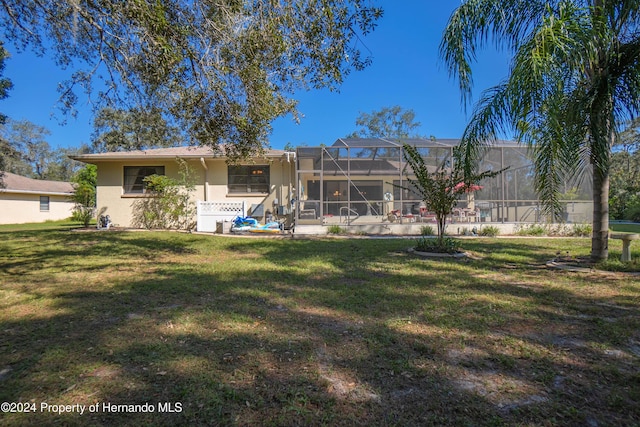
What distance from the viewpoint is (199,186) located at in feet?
47.4

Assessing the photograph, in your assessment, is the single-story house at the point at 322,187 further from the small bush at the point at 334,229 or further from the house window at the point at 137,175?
the small bush at the point at 334,229

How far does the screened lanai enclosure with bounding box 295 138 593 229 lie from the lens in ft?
40.4

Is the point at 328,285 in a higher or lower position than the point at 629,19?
lower

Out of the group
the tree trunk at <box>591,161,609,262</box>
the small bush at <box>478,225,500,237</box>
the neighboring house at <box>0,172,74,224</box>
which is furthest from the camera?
the neighboring house at <box>0,172,74,224</box>

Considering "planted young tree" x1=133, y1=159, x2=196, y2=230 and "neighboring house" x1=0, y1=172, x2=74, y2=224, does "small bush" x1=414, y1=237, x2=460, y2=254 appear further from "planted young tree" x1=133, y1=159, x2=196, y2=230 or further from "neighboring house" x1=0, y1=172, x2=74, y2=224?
"neighboring house" x1=0, y1=172, x2=74, y2=224

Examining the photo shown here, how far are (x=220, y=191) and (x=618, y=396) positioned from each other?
14.0 meters

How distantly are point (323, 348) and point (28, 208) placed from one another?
29211 mm

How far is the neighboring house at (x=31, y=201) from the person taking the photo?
866 inches

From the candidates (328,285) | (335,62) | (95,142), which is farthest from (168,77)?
(95,142)

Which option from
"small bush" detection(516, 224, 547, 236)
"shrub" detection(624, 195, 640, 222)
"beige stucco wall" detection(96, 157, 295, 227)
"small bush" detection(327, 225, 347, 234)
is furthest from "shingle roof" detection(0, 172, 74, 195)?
"shrub" detection(624, 195, 640, 222)

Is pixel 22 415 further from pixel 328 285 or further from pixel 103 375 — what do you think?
pixel 328 285

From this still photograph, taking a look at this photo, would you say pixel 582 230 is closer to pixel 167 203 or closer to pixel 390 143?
pixel 390 143

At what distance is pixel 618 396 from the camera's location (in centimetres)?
213

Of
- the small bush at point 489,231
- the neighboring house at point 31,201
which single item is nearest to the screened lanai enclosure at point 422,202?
the small bush at point 489,231
